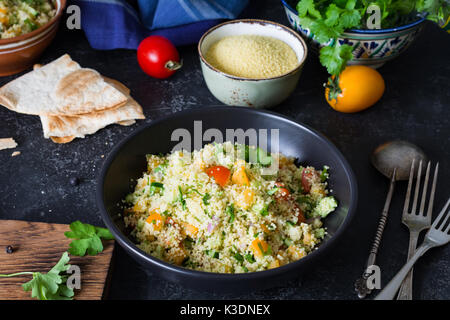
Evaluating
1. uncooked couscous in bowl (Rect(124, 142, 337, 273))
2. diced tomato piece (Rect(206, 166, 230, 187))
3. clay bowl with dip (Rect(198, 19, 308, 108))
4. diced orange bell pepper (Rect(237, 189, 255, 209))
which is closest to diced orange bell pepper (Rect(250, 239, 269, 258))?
uncooked couscous in bowl (Rect(124, 142, 337, 273))

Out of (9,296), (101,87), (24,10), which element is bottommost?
(9,296)

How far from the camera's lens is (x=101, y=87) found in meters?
2.01

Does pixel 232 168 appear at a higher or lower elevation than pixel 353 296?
higher

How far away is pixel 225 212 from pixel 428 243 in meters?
0.68

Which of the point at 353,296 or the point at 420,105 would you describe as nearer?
the point at 353,296

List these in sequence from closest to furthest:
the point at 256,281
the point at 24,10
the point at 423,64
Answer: the point at 256,281, the point at 24,10, the point at 423,64

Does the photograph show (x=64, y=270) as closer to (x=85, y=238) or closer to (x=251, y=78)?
(x=85, y=238)

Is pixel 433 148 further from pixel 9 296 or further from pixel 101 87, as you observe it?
pixel 9 296

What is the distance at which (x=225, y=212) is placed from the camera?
4.62 feet

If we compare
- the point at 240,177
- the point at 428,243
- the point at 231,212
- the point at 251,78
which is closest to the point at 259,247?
the point at 231,212

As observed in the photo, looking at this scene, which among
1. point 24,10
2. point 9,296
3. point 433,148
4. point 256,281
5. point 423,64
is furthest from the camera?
point 423,64

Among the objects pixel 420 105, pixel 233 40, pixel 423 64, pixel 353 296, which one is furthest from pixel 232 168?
pixel 423 64

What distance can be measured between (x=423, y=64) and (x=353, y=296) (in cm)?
143

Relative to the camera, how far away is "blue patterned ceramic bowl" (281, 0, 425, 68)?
1.94 m
